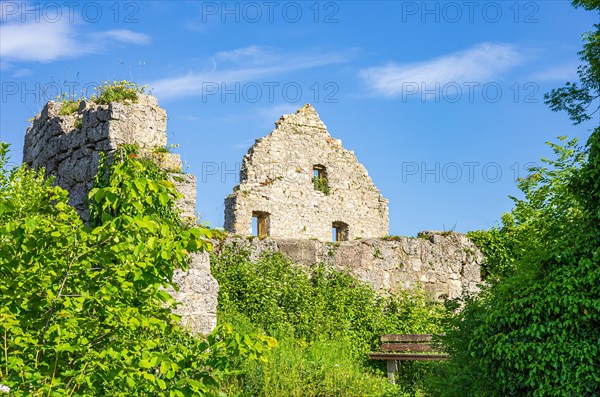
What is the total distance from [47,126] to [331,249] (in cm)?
643

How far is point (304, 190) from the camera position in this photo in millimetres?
21984

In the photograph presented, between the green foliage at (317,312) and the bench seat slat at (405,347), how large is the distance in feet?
1.51

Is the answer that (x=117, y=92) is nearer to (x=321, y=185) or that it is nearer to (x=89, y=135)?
→ (x=89, y=135)

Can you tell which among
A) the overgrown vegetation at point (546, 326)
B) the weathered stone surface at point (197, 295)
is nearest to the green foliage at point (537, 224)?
the overgrown vegetation at point (546, 326)

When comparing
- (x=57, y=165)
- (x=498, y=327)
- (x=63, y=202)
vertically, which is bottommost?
(x=498, y=327)

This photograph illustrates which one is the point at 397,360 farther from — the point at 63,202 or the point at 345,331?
the point at 63,202

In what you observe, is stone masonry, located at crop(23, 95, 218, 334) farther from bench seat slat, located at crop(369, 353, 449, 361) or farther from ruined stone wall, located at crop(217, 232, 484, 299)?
bench seat slat, located at crop(369, 353, 449, 361)

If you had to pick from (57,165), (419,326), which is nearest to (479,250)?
(419,326)

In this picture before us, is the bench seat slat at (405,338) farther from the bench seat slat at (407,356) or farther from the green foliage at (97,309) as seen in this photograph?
the green foliage at (97,309)

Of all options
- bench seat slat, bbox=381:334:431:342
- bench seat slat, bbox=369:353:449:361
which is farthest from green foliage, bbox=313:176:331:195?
bench seat slat, bbox=369:353:449:361

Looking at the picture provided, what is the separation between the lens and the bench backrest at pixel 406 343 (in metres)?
13.8

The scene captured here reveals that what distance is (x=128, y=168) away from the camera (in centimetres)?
570

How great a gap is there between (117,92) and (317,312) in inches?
232

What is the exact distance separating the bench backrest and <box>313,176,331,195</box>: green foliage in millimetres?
8501
